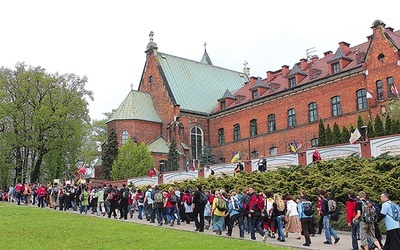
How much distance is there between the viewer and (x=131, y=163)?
1662 inches

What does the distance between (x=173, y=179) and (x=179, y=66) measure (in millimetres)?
25784

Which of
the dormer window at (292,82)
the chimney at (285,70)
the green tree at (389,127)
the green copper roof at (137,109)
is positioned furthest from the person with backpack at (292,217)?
the green copper roof at (137,109)

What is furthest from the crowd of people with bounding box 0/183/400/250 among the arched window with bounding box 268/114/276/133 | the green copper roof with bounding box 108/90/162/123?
the green copper roof with bounding box 108/90/162/123

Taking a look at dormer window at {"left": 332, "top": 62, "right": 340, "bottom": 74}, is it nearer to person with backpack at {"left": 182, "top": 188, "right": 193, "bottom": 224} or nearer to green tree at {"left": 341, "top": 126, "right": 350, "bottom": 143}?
green tree at {"left": 341, "top": 126, "right": 350, "bottom": 143}

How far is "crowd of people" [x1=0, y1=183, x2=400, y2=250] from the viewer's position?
1208 centimetres

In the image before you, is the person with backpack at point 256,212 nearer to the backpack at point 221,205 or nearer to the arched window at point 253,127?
the backpack at point 221,205

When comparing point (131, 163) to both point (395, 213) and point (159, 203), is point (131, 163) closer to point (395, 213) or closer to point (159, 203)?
point (159, 203)

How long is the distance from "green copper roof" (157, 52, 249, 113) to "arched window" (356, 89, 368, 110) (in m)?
20.1

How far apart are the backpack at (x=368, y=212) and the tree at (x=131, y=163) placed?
31524 millimetres

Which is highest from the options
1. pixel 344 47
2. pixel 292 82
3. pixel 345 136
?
pixel 344 47

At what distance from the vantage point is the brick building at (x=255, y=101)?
3656 cm

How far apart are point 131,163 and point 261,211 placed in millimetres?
27944

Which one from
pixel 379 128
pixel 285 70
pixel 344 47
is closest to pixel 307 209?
pixel 379 128

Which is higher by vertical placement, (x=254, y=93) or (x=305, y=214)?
(x=254, y=93)
